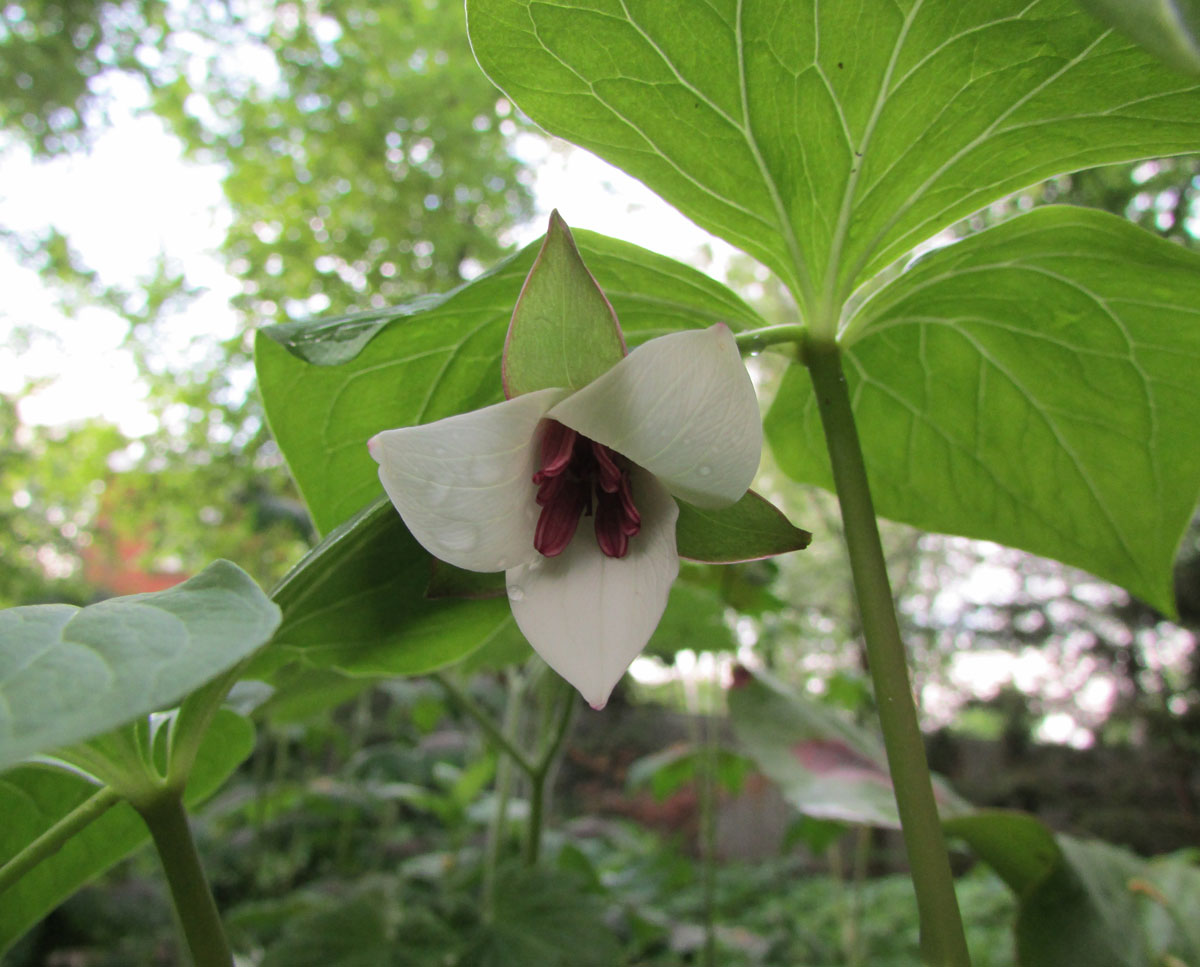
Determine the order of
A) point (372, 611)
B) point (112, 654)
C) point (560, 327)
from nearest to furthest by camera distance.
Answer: point (112, 654), point (560, 327), point (372, 611)

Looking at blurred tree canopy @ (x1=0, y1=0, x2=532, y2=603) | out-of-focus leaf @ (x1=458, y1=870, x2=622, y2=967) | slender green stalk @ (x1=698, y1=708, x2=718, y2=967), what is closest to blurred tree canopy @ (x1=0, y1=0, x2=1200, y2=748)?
blurred tree canopy @ (x1=0, y1=0, x2=532, y2=603)

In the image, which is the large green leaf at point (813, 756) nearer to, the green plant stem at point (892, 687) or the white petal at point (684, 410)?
the green plant stem at point (892, 687)

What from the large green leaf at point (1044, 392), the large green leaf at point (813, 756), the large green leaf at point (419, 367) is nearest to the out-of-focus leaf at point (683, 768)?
the large green leaf at point (813, 756)

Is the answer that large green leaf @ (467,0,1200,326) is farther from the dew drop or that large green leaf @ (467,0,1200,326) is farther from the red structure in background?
the red structure in background

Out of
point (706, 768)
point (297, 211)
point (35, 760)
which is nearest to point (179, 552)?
point (297, 211)

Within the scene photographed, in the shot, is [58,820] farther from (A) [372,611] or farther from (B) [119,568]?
(B) [119,568]

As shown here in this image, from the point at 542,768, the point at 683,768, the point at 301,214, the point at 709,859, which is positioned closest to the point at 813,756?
the point at 542,768

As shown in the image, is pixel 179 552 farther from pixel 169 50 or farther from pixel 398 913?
pixel 398 913
